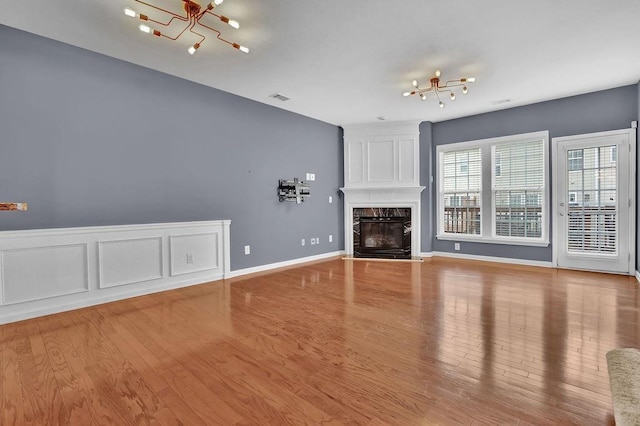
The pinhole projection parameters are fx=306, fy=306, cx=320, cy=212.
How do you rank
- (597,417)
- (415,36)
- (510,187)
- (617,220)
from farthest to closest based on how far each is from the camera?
1. (510,187)
2. (617,220)
3. (415,36)
4. (597,417)

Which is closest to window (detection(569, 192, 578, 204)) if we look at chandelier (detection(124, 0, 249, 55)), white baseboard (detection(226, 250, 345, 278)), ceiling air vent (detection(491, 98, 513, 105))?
ceiling air vent (detection(491, 98, 513, 105))

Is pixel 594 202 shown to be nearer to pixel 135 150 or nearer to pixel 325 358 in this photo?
pixel 325 358

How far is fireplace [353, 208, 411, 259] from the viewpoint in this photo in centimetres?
639

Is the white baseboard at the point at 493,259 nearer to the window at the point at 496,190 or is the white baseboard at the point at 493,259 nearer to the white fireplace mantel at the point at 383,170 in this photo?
the window at the point at 496,190

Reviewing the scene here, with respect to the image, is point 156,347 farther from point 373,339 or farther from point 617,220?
point 617,220

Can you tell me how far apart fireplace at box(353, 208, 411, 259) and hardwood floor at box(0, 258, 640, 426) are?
250 centimetres

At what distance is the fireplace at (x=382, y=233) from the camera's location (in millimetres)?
6395

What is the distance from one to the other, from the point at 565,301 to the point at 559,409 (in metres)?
2.35

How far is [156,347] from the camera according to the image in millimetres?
2398

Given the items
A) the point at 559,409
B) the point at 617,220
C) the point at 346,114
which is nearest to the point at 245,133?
the point at 346,114

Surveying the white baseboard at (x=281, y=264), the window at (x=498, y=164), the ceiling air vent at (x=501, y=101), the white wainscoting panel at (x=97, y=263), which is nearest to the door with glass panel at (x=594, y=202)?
the window at (x=498, y=164)

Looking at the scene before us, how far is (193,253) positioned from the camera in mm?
4352

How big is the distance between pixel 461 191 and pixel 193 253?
517 cm

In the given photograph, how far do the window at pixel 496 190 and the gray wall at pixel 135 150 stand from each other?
10.1 feet
